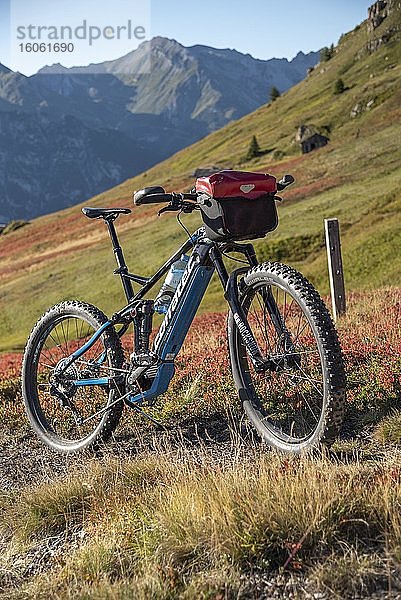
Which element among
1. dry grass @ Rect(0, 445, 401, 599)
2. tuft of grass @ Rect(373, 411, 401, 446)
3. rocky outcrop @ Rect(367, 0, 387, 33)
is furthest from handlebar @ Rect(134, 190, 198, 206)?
rocky outcrop @ Rect(367, 0, 387, 33)

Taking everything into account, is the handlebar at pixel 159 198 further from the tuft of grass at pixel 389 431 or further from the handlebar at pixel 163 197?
the tuft of grass at pixel 389 431

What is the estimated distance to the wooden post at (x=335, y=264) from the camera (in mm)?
15008

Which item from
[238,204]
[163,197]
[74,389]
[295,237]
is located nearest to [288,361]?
[238,204]

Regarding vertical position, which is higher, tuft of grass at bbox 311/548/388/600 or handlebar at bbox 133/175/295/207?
handlebar at bbox 133/175/295/207

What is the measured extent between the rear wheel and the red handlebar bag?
6.10 ft

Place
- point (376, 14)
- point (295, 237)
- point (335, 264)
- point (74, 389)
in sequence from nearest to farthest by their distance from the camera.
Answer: point (74, 389), point (335, 264), point (295, 237), point (376, 14)

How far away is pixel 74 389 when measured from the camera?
703 centimetres

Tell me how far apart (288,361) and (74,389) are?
107 inches

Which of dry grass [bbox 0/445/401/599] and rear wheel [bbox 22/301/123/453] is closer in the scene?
dry grass [bbox 0/445/401/599]

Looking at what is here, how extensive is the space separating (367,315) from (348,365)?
14.9 feet

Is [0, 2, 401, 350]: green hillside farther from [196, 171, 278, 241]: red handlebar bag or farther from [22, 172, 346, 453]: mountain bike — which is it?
[196, 171, 278, 241]: red handlebar bag

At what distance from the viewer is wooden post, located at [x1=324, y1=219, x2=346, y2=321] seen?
15.0m

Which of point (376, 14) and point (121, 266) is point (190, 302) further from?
point (376, 14)

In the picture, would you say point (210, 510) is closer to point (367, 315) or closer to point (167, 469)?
point (167, 469)
